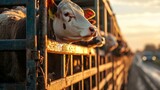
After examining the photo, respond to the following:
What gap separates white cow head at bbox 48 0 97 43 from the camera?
3.29m

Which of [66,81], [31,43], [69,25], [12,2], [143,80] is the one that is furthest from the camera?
[143,80]

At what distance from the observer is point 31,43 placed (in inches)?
113

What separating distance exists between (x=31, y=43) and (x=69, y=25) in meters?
0.55

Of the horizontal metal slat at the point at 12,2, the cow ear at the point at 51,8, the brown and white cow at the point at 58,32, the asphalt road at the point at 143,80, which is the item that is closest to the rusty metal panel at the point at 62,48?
the brown and white cow at the point at 58,32

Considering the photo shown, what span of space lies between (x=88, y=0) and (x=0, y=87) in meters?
2.29

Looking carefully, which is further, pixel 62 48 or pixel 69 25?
pixel 62 48

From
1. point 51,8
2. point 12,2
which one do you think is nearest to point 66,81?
point 51,8

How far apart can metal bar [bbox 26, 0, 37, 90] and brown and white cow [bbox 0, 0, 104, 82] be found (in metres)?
0.39

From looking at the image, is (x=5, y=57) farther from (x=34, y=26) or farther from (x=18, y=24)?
(x=34, y=26)

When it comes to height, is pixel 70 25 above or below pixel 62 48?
above

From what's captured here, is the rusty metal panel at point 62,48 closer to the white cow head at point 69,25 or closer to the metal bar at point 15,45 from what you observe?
the white cow head at point 69,25

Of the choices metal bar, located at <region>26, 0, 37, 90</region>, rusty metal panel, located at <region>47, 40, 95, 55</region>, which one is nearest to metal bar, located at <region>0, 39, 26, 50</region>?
metal bar, located at <region>26, 0, 37, 90</region>

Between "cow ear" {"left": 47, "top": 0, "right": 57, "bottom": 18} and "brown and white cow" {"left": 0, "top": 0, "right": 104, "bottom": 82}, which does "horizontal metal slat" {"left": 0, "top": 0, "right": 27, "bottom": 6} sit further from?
"brown and white cow" {"left": 0, "top": 0, "right": 104, "bottom": 82}

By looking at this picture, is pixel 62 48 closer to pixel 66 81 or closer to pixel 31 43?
pixel 66 81
